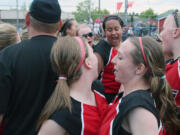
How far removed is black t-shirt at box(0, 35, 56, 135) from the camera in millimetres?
1553

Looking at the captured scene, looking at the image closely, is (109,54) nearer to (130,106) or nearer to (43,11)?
(43,11)

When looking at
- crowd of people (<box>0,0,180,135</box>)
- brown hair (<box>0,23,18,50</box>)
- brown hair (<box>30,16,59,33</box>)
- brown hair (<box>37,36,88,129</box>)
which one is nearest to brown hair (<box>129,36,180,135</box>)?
crowd of people (<box>0,0,180,135</box>)

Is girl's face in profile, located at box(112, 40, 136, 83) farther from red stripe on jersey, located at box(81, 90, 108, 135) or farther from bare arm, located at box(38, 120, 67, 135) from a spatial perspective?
bare arm, located at box(38, 120, 67, 135)

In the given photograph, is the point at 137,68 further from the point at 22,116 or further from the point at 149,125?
the point at 22,116

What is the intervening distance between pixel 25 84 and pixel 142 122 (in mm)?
984

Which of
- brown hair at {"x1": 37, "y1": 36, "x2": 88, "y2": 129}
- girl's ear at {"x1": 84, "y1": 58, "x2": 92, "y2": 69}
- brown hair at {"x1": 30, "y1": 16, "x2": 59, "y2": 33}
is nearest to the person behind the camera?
brown hair at {"x1": 37, "y1": 36, "x2": 88, "y2": 129}

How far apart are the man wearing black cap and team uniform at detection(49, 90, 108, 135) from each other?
0.31 meters

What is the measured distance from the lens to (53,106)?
1444 mm

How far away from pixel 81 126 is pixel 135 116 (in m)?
0.44

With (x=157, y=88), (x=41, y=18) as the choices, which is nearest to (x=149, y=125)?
(x=157, y=88)

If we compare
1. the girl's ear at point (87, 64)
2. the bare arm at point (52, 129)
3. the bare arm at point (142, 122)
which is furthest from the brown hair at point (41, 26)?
the bare arm at point (142, 122)

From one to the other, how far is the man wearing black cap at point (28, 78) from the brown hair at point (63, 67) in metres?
0.14

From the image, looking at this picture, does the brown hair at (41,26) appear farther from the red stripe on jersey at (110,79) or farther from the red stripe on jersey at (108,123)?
the red stripe on jersey at (110,79)

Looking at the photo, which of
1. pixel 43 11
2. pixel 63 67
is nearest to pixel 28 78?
pixel 63 67
